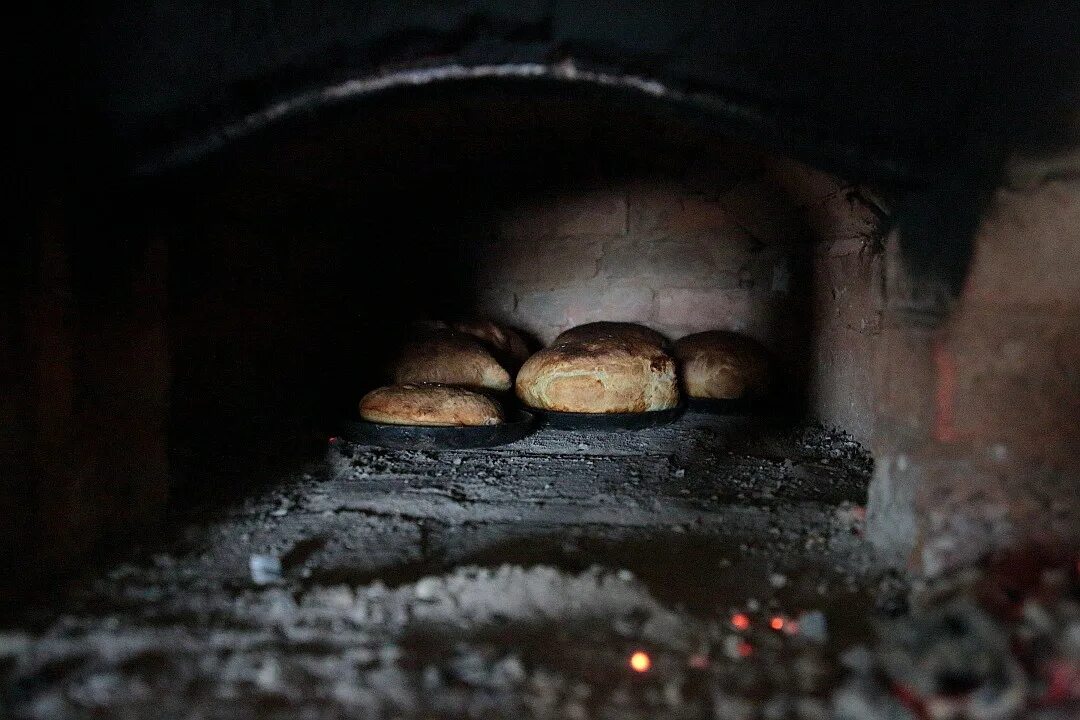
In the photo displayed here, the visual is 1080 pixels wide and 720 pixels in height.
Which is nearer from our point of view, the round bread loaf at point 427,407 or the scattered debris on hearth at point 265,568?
the scattered debris on hearth at point 265,568

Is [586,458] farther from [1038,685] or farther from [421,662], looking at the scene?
[1038,685]

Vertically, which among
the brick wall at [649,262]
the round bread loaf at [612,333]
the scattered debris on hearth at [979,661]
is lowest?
the scattered debris on hearth at [979,661]

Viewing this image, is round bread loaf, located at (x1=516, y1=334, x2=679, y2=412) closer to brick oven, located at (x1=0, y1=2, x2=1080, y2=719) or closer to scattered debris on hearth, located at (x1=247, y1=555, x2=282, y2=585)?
brick oven, located at (x1=0, y1=2, x2=1080, y2=719)

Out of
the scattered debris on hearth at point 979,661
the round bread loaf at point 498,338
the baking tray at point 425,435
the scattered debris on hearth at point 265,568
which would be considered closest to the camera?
the scattered debris on hearth at point 979,661

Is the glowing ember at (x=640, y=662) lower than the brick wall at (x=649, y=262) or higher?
lower

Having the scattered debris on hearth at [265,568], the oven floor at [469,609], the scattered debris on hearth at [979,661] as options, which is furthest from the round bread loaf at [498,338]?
the scattered debris on hearth at [979,661]

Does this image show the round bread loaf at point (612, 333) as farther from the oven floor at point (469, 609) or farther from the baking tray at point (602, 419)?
the oven floor at point (469, 609)

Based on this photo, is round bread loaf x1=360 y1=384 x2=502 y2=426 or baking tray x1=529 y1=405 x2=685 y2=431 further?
baking tray x1=529 y1=405 x2=685 y2=431

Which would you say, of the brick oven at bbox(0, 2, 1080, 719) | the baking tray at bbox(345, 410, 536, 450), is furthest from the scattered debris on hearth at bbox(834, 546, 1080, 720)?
the baking tray at bbox(345, 410, 536, 450)
